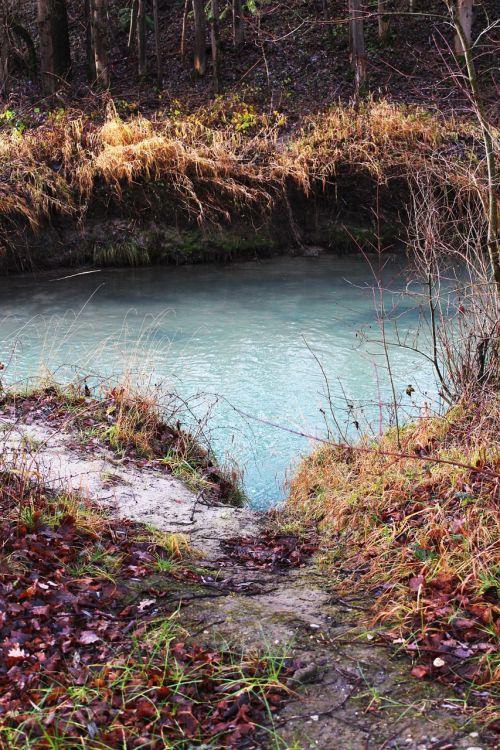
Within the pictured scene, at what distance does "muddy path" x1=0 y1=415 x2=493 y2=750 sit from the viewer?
2506 mm

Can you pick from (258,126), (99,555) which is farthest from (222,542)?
(258,126)

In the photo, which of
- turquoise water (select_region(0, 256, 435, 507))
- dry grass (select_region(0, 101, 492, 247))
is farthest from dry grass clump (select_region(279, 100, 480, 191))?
turquoise water (select_region(0, 256, 435, 507))

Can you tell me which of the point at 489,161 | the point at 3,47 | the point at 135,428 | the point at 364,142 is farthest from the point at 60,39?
the point at 489,161

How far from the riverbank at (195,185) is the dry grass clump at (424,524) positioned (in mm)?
7427

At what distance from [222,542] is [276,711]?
1623mm

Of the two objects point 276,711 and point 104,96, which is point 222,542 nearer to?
point 276,711

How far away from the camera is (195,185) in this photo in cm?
1236

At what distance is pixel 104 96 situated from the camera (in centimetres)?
1381

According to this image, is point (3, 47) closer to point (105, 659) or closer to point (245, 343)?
point (245, 343)

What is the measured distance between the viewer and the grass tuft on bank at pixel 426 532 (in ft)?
9.74

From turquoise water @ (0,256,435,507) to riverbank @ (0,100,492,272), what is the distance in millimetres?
462

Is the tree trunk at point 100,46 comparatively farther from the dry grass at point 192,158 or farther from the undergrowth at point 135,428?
the undergrowth at point 135,428

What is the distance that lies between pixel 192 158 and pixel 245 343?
4226 millimetres

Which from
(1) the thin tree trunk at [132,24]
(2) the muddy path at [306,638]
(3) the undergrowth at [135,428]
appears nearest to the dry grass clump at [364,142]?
(1) the thin tree trunk at [132,24]
